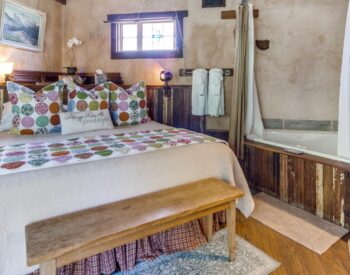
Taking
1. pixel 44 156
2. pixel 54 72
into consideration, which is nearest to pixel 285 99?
pixel 44 156

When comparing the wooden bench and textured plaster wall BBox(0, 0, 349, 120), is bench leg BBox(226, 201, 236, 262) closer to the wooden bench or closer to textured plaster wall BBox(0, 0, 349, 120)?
the wooden bench

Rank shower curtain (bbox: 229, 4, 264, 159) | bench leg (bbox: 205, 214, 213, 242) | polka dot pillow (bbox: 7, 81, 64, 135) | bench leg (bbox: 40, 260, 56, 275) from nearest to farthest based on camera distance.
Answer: bench leg (bbox: 40, 260, 56, 275), bench leg (bbox: 205, 214, 213, 242), polka dot pillow (bbox: 7, 81, 64, 135), shower curtain (bbox: 229, 4, 264, 159)

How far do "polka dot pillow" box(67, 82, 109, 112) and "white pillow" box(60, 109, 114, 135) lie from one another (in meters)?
0.08

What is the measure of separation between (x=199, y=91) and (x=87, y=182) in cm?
205

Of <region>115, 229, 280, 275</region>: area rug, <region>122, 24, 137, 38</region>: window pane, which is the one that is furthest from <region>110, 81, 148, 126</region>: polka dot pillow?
<region>115, 229, 280, 275</region>: area rug

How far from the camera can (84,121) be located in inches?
86.7

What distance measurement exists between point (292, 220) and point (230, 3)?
8.38 ft

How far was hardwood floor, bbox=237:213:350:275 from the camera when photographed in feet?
5.08

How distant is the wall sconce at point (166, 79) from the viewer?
3205 millimetres

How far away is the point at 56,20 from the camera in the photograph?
3336mm

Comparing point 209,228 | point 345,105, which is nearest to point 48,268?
point 209,228

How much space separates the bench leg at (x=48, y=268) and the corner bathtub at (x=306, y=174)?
6.29ft

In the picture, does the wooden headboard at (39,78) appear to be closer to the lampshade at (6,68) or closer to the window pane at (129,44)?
the lampshade at (6,68)

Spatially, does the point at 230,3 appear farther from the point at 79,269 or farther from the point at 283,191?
the point at 79,269
